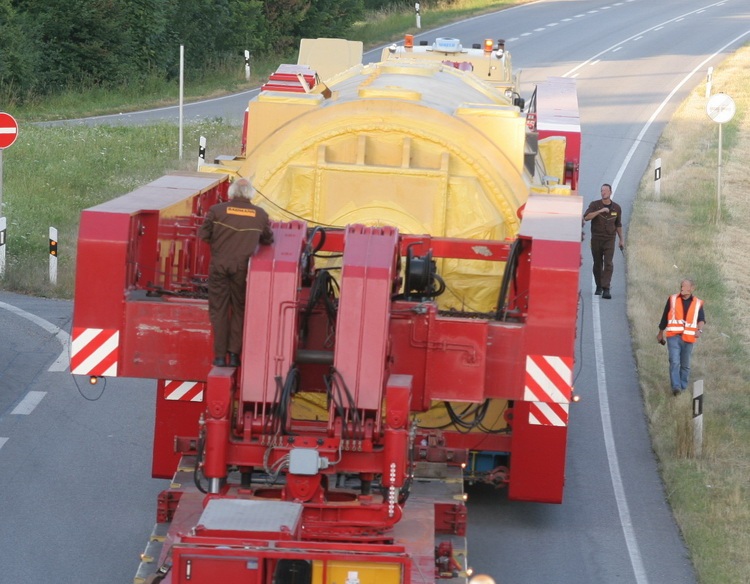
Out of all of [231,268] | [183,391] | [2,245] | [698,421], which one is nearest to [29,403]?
[183,391]

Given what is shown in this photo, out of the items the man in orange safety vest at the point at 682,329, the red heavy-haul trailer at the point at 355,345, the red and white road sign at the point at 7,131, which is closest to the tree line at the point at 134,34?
the red and white road sign at the point at 7,131

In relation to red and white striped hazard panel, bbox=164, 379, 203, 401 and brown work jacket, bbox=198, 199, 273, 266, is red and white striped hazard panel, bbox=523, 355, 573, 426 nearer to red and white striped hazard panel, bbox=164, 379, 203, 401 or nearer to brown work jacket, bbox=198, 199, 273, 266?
brown work jacket, bbox=198, 199, 273, 266

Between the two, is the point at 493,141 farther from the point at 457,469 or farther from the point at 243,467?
the point at 243,467

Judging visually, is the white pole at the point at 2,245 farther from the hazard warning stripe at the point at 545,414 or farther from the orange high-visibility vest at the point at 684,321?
the hazard warning stripe at the point at 545,414

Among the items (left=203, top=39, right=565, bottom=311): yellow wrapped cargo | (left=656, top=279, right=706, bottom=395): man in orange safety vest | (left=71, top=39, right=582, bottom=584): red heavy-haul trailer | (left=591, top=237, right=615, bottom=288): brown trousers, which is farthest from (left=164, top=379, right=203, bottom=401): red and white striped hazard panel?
(left=591, top=237, right=615, bottom=288): brown trousers

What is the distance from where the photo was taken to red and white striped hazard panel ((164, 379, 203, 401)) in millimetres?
10867

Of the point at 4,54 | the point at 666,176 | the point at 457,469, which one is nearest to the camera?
the point at 457,469

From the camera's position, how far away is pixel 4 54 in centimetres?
3650

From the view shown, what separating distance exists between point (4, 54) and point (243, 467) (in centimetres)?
3025

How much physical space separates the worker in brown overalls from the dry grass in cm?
405

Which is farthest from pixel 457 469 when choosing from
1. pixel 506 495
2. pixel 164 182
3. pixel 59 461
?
pixel 59 461

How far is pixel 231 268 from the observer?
8672mm

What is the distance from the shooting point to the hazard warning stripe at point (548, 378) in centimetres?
873

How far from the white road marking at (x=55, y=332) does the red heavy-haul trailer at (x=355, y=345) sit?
5.02 m
